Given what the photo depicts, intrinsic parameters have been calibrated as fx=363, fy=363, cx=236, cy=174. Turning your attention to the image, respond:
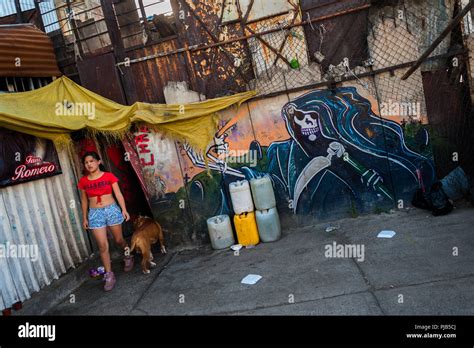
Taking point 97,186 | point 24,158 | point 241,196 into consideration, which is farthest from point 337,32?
point 24,158

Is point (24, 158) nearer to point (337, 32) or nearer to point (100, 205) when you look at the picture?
point (100, 205)

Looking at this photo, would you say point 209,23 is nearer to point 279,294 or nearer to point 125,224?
point 125,224

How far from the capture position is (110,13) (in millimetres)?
6816

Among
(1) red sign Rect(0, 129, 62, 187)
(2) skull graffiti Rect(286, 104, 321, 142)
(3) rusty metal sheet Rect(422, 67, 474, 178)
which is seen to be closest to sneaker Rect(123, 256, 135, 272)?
(1) red sign Rect(0, 129, 62, 187)

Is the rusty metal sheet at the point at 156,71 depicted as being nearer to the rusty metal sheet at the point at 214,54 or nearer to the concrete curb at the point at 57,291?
the rusty metal sheet at the point at 214,54

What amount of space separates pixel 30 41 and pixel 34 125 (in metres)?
1.94

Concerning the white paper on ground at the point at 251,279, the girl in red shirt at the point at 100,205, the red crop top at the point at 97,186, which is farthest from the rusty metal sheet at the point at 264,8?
the white paper on ground at the point at 251,279

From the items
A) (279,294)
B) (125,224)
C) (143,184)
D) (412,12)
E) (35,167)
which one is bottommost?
(279,294)

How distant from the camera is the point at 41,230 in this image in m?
5.80

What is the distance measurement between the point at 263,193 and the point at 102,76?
3796 millimetres

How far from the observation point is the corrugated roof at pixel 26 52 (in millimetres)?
5934

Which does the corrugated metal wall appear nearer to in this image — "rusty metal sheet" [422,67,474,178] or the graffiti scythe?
the graffiti scythe

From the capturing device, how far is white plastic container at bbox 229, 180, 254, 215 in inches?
258
